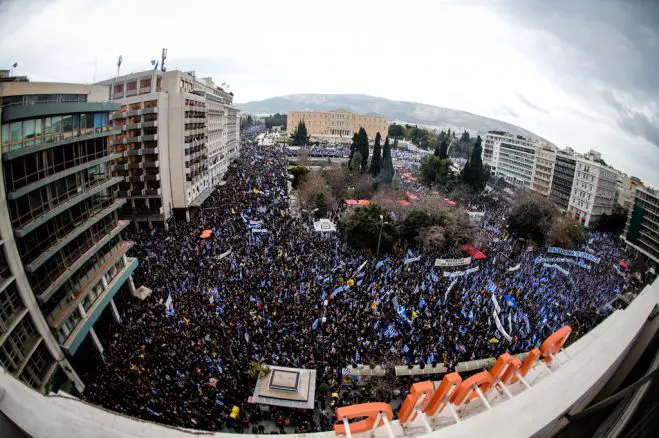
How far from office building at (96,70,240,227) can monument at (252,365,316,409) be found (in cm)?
2235

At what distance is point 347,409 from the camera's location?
6660 millimetres

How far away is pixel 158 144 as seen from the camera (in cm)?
2991

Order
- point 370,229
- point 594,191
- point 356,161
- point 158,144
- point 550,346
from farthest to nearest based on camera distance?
point 356,161 → point 594,191 → point 158,144 → point 370,229 → point 550,346

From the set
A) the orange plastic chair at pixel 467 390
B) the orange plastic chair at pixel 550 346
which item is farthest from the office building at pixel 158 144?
the orange plastic chair at pixel 550 346

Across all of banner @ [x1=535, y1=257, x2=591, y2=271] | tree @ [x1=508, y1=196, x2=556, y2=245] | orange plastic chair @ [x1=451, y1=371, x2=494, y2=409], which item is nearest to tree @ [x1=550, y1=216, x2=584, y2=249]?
tree @ [x1=508, y1=196, x2=556, y2=245]

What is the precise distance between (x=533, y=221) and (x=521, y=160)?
43669 mm

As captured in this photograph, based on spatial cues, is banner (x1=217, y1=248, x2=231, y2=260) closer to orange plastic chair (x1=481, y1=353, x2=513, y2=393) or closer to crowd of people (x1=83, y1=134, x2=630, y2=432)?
crowd of people (x1=83, y1=134, x2=630, y2=432)

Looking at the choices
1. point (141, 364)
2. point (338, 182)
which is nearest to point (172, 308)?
point (141, 364)

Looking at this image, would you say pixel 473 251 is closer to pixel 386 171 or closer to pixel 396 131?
pixel 386 171

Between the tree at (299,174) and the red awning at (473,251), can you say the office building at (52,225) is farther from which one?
the tree at (299,174)

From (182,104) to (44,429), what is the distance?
105 ft

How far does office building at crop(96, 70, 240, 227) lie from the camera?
29.6 meters

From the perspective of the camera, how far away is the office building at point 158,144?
29578 millimetres

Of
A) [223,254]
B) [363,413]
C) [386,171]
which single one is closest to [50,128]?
[223,254]
